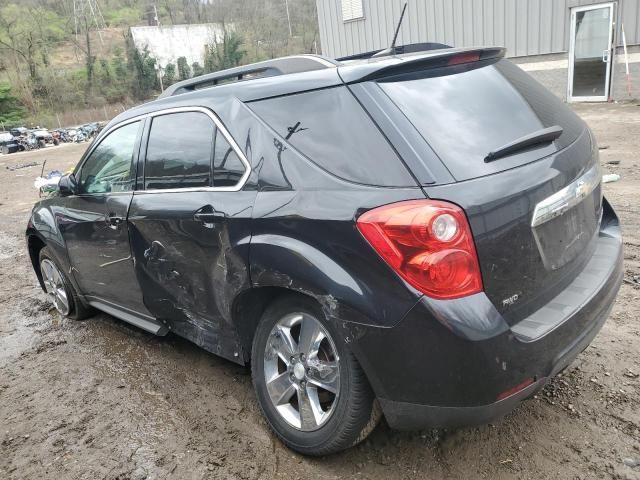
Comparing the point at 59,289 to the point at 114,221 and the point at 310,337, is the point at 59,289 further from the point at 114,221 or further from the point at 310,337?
the point at 310,337

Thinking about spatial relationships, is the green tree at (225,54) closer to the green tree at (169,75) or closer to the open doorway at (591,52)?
the green tree at (169,75)

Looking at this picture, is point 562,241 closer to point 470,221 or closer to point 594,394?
point 470,221

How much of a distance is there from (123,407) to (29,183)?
1386 cm

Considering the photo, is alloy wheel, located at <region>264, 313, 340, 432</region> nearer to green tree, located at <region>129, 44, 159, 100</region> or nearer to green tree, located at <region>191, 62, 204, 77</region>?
green tree, located at <region>129, 44, 159, 100</region>

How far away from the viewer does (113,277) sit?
12.1 feet

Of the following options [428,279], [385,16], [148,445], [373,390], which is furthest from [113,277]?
[385,16]

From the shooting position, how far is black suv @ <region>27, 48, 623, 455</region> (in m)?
1.93

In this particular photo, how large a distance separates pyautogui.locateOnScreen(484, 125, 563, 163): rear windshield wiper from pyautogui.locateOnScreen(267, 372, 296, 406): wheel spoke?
55.2 inches

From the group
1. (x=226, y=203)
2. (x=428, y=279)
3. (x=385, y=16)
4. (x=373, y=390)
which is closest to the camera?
(x=428, y=279)

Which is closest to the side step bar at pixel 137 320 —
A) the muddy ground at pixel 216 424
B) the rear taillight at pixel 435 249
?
the muddy ground at pixel 216 424

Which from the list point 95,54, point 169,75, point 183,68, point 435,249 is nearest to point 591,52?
point 435,249

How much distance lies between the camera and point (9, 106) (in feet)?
154

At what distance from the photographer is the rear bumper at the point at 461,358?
1896 mm

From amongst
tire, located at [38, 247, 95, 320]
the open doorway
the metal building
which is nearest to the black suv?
tire, located at [38, 247, 95, 320]
